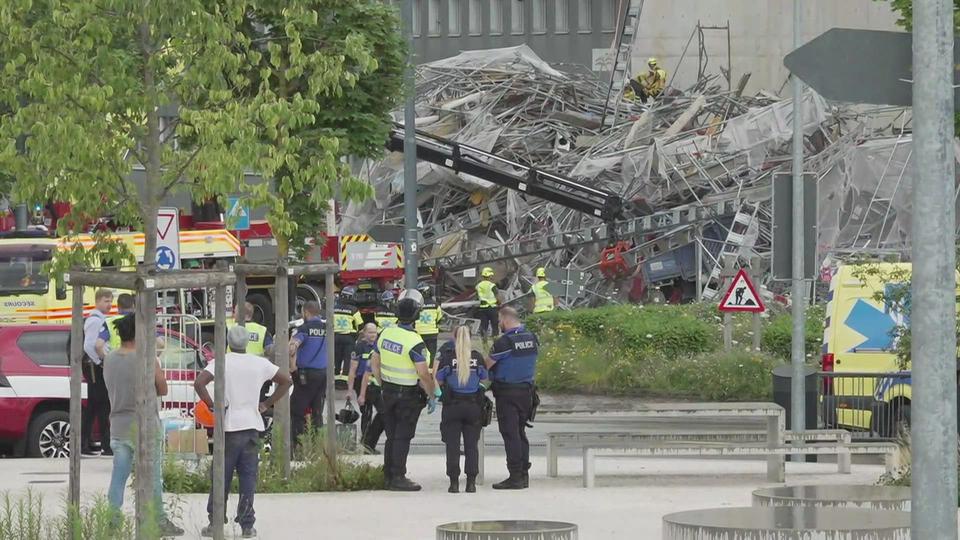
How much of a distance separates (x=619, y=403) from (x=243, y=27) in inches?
421

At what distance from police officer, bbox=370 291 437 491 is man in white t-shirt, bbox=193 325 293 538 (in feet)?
8.86

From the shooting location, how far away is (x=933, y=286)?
18.8 feet

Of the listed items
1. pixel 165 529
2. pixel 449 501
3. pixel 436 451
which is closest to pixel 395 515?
pixel 449 501

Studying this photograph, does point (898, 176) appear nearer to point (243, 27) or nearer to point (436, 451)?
point (436, 451)

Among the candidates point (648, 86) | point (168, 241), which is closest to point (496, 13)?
point (648, 86)

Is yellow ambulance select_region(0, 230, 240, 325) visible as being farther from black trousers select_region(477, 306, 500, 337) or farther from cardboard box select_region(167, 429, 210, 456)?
cardboard box select_region(167, 429, 210, 456)

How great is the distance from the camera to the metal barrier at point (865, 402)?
1750 cm

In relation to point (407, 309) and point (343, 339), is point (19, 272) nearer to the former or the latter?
point (343, 339)

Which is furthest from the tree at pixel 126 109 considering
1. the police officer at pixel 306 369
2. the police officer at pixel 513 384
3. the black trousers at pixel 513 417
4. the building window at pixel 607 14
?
the building window at pixel 607 14

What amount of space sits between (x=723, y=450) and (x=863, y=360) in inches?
160

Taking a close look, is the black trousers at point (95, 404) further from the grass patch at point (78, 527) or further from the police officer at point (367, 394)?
the grass patch at point (78, 527)

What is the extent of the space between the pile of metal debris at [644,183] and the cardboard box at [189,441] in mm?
20418

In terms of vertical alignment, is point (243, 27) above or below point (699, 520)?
above

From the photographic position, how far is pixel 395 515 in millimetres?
13117
